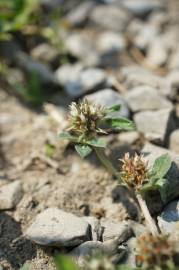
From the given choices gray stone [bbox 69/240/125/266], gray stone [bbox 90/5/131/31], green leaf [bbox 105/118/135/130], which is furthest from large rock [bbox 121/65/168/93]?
gray stone [bbox 69/240/125/266]

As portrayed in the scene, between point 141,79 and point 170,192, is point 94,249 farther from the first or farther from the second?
point 141,79

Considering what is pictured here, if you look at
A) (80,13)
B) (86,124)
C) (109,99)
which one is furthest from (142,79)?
(80,13)

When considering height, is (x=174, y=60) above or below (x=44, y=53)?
below

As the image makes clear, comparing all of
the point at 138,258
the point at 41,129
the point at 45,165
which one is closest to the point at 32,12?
the point at 41,129

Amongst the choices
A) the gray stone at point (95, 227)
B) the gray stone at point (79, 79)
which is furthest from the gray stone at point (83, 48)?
the gray stone at point (95, 227)

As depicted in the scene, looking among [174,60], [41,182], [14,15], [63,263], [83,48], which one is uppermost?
→ [14,15]

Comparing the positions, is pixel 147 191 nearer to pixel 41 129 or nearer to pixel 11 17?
pixel 41 129

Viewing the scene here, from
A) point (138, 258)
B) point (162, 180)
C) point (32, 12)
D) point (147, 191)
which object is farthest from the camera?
point (32, 12)
